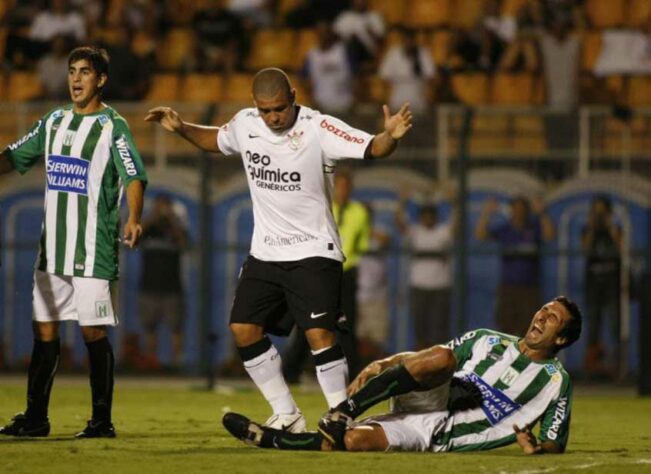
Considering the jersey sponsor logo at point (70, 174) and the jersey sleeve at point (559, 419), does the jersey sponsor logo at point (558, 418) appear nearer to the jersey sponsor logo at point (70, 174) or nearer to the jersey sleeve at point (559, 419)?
the jersey sleeve at point (559, 419)

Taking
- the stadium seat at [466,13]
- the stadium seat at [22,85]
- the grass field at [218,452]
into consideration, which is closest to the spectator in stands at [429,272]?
the grass field at [218,452]

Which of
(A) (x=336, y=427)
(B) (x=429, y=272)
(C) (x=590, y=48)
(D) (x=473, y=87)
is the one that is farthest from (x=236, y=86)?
(A) (x=336, y=427)

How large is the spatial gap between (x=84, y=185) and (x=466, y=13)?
11.0m

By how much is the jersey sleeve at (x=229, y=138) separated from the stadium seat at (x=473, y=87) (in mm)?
9038

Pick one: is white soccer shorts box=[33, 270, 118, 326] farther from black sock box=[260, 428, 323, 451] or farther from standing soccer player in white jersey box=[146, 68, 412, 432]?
black sock box=[260, 428, 323, 451]

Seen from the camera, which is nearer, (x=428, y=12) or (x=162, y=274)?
(x=162, y=274)

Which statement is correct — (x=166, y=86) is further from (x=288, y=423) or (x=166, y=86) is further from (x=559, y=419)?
(x=559, y=419)

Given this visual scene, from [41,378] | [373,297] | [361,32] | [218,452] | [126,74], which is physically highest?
[361,32]

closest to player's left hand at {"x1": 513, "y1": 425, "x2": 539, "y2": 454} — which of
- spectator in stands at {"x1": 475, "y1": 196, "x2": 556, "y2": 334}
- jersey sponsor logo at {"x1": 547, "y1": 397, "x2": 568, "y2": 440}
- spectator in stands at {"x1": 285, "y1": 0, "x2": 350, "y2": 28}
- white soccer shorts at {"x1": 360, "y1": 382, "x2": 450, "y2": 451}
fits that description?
jersey sponsor logo at {"x1": 547, "y1": 397, "x2": 568, "y2": 440}

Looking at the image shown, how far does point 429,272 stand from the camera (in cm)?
1616

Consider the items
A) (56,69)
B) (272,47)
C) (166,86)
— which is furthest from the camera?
(272,47)

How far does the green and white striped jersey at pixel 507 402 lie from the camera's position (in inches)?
342

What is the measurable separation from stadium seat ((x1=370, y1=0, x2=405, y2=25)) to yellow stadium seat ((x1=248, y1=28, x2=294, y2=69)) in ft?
3.86

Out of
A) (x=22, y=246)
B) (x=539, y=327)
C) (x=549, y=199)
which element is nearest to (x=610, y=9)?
(x=549, y=199)
